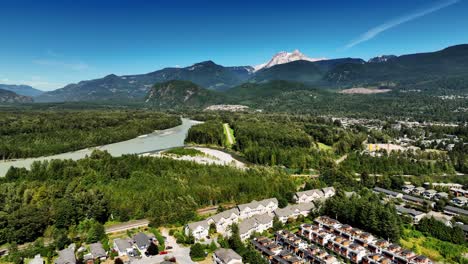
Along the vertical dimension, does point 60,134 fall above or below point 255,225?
above

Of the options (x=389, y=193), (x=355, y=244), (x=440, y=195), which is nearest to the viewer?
(x=355, y=244)

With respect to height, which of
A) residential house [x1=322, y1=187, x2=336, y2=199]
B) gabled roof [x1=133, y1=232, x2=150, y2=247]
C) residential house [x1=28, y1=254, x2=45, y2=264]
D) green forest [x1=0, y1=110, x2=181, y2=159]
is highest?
green forest [x1=0, y1=110, x2=181, y2=159]

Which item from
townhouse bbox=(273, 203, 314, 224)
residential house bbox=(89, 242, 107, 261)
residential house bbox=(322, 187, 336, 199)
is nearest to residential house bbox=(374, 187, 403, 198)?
residential house bbox=(322, 187, 336, 199)

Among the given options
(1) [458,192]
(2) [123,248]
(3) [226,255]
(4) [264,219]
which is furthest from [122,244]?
(1) [458,192]

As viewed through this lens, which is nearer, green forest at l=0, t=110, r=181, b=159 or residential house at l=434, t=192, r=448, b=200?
residential house at l=434, t=192, r=448, b=200

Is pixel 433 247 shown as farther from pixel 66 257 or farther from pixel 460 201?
pixel 66 257

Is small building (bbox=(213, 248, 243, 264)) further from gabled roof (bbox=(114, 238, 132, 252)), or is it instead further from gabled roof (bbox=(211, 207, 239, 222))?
gabled roof (bbox=(114, 238, 132, 252))
